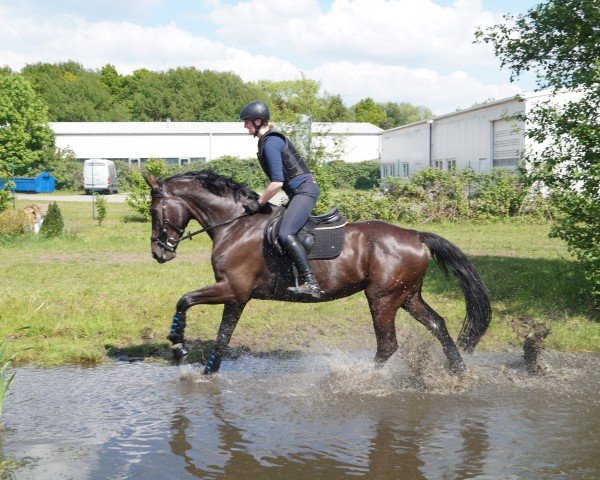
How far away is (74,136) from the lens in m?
68.3

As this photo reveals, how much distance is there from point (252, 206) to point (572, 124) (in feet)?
17.4

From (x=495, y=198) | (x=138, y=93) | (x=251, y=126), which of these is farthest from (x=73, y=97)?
(x=251, y=126)

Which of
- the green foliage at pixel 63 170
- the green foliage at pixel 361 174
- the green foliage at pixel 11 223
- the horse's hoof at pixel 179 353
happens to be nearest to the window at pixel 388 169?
the green foliage at pixel 361 174

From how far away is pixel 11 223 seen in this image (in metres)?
20.3

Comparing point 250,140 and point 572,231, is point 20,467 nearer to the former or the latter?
point 572,231

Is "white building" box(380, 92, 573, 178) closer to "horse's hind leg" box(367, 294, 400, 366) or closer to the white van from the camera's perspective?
"horse's hind leg" box(367, 294, 400, 366)

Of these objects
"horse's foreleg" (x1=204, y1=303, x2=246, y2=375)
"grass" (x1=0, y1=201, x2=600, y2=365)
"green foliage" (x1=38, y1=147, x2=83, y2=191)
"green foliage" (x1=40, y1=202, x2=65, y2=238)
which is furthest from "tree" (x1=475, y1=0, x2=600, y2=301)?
"green foliage" (x1=38, y1=147, x2=83, y2=191)

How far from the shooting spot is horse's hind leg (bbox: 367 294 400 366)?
806 centimetres

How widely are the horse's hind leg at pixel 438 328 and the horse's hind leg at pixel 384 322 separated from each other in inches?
9.2

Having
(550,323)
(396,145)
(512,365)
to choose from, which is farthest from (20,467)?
(396,145)

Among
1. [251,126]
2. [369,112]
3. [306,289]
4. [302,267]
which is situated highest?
[369,112]

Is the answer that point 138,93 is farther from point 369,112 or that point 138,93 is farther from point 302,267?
point 302,267

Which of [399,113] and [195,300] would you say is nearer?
[195,300]

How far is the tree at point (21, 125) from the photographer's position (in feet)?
150
